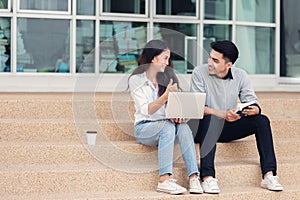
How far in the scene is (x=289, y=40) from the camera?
579cm

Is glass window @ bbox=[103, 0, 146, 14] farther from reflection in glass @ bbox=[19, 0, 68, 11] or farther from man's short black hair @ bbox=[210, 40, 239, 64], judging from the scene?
man's short black hair @ bbox=[210, 40, 239, 64]

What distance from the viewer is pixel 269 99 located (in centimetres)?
481

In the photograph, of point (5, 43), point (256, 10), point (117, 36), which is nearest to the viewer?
point (5, 43)

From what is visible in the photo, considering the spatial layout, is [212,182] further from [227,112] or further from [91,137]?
[91,137]

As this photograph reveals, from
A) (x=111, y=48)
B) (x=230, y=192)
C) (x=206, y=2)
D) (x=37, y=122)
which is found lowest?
(x=230, y=192)

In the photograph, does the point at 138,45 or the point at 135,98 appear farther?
the point at 138,45

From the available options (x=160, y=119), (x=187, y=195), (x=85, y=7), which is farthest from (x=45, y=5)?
(x=187, y=195)

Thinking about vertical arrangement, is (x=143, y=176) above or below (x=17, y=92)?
below

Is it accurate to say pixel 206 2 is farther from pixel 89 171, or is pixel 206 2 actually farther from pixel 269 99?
pixel 89 171

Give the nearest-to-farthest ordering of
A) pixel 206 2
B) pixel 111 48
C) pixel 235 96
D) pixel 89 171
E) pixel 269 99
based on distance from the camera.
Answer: pixel 89 171 → pixel 235 96 → pixel 269 99 → pixel 111 48 → pixel 206 2

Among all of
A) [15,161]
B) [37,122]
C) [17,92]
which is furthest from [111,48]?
[15,161]

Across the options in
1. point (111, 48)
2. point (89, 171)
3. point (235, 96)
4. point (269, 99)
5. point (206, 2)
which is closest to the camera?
point (89, 171)

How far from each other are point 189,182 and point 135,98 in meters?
0.62

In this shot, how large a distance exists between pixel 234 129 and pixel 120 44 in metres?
1.72
